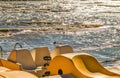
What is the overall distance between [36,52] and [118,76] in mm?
4845

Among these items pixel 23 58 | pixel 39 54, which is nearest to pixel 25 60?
pixel 23 58

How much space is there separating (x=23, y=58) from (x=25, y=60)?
0.18 meters

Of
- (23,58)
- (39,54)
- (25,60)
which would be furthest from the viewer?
(39,54)

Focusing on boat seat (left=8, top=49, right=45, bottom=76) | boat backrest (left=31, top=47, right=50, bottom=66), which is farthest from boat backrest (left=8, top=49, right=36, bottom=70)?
boat backrest (left=31, top=47, right=50, bottom=66)

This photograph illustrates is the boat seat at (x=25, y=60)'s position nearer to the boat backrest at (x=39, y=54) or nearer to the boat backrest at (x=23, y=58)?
the boat backrest at (x=23, y=58)

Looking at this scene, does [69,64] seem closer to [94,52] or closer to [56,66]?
[56,66]

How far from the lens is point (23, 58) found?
39.2 feet

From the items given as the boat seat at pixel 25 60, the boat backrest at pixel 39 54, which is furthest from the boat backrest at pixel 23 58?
the boat backrest at pixel 39 54

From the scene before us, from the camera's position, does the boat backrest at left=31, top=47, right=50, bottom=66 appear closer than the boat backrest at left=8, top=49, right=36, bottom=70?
No

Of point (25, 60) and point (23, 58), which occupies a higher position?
point (23, 58)

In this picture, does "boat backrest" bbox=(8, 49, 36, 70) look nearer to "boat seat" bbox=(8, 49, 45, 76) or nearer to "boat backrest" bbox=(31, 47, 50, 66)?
"boat seat" bbox=(8, 49, 45, 76)

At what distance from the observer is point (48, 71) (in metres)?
11.0

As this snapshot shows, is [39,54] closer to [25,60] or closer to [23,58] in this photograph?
Result: [25,60]

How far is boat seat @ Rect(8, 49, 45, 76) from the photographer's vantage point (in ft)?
38.2
